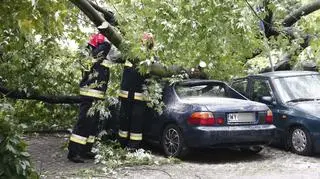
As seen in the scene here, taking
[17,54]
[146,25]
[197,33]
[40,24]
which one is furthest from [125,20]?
[17,54]

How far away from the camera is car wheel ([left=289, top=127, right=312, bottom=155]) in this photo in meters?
9.76

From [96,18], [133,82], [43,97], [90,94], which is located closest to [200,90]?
[133,82]

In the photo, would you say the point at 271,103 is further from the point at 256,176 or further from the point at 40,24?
the point at 40,24

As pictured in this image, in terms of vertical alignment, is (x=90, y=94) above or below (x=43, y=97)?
below

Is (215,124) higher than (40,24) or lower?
lower

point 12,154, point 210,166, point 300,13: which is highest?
point 300,13

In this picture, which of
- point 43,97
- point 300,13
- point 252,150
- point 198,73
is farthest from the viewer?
point 300,13

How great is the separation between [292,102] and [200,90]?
1.88 metres

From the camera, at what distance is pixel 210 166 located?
899cm

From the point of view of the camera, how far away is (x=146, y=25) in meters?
7.45

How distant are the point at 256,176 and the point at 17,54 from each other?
18.7 feet

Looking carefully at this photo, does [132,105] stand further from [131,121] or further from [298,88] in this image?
[298,88]

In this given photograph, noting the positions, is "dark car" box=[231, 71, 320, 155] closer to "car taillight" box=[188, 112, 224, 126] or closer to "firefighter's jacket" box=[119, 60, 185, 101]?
"car taillight" box=[188, 112, 224, 126]

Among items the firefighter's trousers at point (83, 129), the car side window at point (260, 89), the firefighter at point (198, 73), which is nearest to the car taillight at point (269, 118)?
the car side window at point (260, 89)
